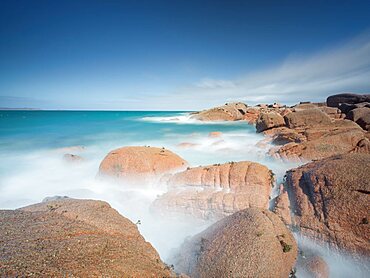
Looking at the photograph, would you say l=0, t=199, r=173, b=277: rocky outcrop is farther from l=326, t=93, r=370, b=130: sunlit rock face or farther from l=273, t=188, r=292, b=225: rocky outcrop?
l=326, t=93, r=370, b=130: sunlit rock face

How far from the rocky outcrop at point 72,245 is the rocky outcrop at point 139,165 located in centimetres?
712

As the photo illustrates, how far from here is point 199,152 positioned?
24.7 metres

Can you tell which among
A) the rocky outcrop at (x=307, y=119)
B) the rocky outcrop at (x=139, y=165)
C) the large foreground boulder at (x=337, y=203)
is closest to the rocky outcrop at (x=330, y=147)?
the large foreground boulder at (x=337, y=203)

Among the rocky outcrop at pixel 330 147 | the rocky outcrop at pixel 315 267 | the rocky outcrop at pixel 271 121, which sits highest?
the rocky outcrop at pixel 271 121

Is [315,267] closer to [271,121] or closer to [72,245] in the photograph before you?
[72,245]

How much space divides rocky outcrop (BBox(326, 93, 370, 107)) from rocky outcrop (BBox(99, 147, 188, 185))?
50.7 metres

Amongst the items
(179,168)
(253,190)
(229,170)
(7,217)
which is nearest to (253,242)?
(253,190)

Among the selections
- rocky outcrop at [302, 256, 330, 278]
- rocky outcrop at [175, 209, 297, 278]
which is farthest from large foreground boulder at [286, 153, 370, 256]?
rocky outcrop at [175, 209, 297, 278]

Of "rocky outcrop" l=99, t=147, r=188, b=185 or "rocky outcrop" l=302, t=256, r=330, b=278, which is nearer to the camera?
"rocky outcrop" l=302, t=256, r=330, b=278

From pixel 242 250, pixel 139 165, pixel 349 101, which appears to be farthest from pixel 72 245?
pixel 349 101

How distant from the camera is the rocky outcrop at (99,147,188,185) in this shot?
14.2 meters

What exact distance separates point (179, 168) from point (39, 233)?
1060cm

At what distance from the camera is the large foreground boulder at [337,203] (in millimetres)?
7641

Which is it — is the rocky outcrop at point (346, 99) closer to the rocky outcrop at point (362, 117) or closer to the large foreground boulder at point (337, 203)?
the rocky outcrop at point (362, 117)
